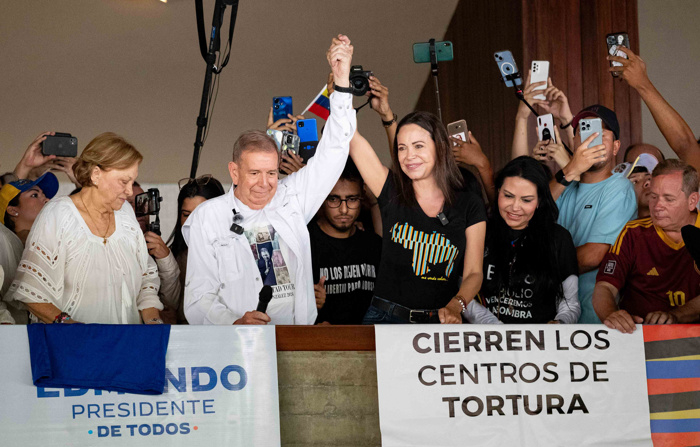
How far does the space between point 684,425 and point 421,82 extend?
6.15m

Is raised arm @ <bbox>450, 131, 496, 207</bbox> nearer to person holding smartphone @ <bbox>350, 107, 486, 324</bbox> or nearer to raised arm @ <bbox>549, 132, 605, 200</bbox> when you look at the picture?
raised arm @ <bbox>549, 132, 605, 200</bbox>

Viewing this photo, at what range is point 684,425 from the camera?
2682 millimetres

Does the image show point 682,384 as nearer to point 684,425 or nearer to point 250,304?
point 684,425

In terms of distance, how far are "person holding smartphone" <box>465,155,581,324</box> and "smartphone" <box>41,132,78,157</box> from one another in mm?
1957

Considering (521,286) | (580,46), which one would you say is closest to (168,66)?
(580,46)

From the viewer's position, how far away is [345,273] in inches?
129

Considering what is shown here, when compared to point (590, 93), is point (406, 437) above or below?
below

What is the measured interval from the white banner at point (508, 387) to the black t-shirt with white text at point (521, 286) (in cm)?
34

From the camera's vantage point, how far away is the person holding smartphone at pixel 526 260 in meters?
3.00

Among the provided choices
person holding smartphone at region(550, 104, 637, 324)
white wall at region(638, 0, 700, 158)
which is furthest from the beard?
white wall at region(638, 0, 700, 158)

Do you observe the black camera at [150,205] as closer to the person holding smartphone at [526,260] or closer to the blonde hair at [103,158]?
the blonde hair at [103,158]

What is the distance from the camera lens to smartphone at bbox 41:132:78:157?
3.37 meters

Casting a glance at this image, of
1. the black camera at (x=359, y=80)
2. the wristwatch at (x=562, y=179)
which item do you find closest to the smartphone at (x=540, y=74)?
the wristwatch at (x=562, y=179)

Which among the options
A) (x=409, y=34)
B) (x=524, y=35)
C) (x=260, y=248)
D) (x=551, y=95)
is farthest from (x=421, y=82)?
(x=260, y=248)
